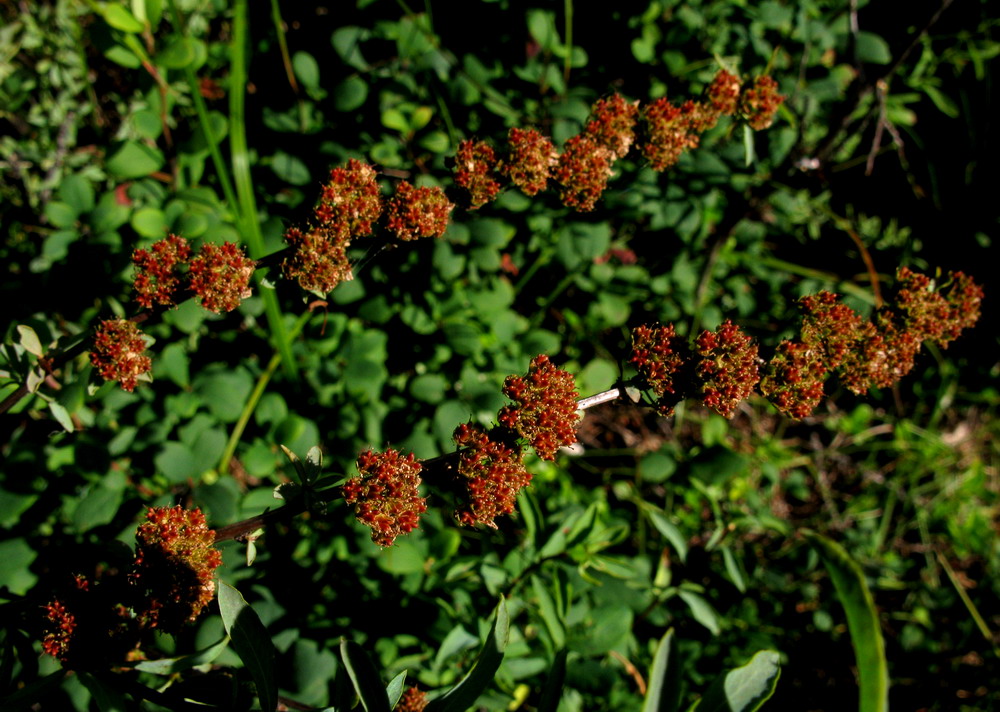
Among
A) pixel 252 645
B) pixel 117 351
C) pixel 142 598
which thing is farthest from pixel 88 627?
pixel 117 351

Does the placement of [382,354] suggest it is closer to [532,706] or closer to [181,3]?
[532,706]

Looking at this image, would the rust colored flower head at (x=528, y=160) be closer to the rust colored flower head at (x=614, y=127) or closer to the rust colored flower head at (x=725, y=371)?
the rust colored flower head at (x=614, y=127)

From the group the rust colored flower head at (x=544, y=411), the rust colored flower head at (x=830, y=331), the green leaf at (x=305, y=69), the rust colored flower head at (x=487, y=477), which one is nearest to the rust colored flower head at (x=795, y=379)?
the rust colored flower head at (x=830, y=331)

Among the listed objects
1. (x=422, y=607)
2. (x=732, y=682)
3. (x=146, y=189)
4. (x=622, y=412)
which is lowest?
(x=732, y=682)

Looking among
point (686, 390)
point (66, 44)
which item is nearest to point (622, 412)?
point (686, 390)

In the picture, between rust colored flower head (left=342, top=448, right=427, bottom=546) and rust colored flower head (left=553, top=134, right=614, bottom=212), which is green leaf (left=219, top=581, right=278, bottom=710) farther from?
rust colored flower head (left=553, top=134, right=614, bottom=212)

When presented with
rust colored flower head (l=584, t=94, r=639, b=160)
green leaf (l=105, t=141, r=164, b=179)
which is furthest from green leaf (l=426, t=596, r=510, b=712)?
green leaf (l=105, t=141, r=164, b=179)

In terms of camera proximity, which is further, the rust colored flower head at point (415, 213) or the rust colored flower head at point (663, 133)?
the rust colored flower head at point (663, 133)
